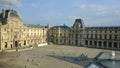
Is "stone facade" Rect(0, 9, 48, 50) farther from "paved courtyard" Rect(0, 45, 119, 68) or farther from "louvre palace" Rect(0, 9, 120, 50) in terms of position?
"paved courtyard" Rect(0, 45, 119, 68)

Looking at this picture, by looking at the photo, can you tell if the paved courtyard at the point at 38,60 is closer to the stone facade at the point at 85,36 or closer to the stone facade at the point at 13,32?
the stone facade at the point at 13,32

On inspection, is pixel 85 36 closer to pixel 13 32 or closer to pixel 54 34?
pixel 54 34

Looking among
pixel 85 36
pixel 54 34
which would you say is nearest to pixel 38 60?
pixel 85 36

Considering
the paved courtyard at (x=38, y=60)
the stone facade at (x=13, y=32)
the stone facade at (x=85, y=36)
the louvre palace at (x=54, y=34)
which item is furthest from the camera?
the stone facade at (x=85, y=36)

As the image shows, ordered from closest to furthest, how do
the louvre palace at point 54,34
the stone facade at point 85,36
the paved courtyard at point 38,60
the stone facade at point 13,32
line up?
the paved courtyard at point 38,60
the stone facade at point 13,32
the louvre palace at point 54,34
the stone facade at point 85,36

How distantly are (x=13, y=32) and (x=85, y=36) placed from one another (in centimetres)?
3498

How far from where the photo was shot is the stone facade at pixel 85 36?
74.9 meters

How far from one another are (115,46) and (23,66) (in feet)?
157

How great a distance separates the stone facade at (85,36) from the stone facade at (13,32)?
48.0ft

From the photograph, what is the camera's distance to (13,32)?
2776 inches

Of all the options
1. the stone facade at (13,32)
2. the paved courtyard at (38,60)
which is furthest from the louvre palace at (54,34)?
the paved courtyard at (38,60)

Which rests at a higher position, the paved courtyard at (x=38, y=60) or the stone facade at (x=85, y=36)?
the stone facade at (x=85, y=36)

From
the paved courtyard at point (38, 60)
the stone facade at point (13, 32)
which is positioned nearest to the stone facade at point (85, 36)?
the stone facade at point (13, 32)

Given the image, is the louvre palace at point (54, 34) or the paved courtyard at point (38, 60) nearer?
the paved courtyard at point (38, 60)
